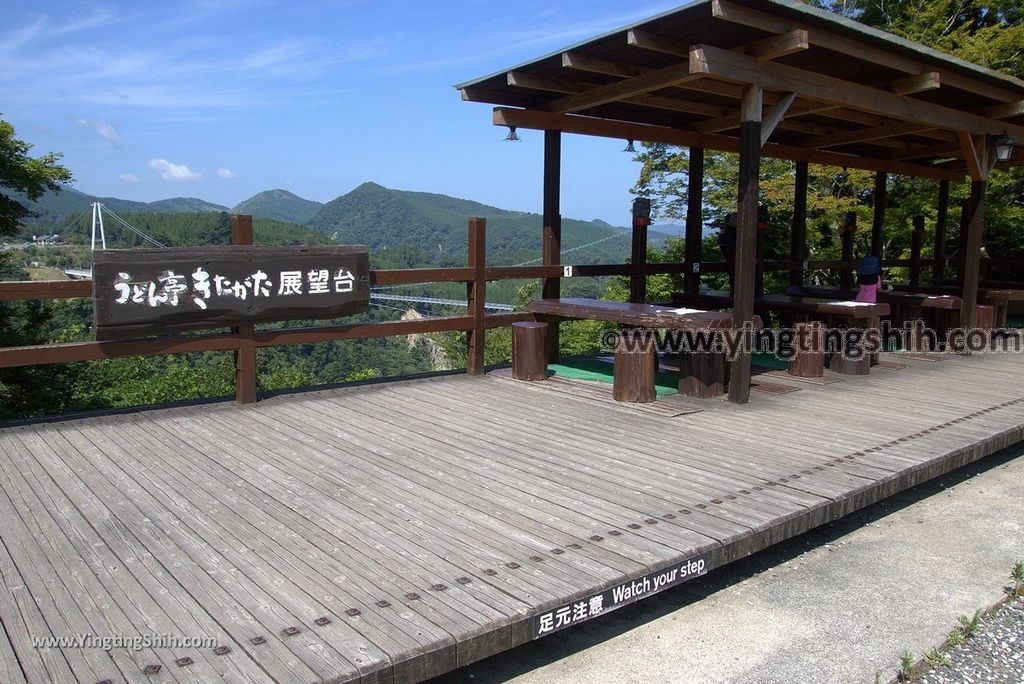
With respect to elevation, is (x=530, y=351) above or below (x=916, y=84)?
below

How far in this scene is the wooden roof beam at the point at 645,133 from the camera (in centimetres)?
743

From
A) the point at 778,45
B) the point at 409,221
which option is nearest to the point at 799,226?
the point at 778,45

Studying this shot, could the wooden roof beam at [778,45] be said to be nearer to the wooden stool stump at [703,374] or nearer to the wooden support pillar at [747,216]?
the wooden support pillar at [747,216]

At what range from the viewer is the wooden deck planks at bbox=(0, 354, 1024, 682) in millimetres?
2492

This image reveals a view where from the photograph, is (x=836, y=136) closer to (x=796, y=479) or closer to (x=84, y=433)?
(x=796, y=479)

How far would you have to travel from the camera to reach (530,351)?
6719 millimetres

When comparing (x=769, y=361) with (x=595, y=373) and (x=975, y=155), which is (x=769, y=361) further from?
(x=975, y=155)

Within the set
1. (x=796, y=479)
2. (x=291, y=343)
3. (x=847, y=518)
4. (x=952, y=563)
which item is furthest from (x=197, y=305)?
(x=952, y=563)

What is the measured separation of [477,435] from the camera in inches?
195

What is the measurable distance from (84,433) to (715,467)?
3.91 meters

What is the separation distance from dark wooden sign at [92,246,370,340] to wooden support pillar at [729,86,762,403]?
2930mm

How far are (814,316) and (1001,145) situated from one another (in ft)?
9.60

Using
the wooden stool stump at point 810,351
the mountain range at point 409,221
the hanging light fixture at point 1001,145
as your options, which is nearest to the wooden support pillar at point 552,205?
the wooden stool stump at point 810,351

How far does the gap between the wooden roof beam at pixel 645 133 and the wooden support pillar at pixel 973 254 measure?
6.66 feet
